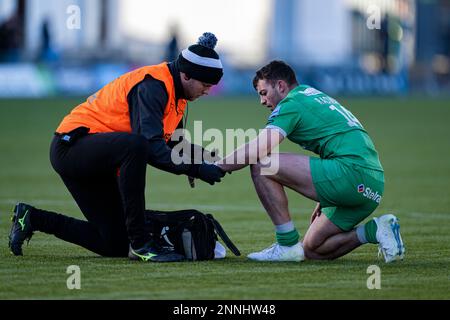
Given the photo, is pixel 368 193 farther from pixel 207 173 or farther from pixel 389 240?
pixel 207 173

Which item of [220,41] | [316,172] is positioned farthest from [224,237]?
[220,41]

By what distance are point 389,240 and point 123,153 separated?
6.79 ft

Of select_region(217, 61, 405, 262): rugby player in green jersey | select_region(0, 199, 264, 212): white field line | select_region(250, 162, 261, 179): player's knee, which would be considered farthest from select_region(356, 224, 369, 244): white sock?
select_region(0, 199, 264, 212): white field line

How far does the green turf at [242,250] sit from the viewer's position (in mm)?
6930

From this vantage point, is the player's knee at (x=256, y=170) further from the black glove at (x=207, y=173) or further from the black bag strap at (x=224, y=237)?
the black bag strap at (x=224, y=237)

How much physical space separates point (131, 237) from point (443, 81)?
4641 centimetres

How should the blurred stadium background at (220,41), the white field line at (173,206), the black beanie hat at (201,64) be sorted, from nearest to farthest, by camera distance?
the black beanie hat at (201,64), the white field line at (173,206), the blurred stadium background at (220,41)

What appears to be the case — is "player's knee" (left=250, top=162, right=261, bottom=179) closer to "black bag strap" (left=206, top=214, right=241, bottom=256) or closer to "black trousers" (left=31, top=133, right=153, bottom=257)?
"black bag strap" (left=206, top=214, right=241, bottom=256)

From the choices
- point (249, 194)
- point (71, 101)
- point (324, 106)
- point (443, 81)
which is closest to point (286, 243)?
point (324, 106)

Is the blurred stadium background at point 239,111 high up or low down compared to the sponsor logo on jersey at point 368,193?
down

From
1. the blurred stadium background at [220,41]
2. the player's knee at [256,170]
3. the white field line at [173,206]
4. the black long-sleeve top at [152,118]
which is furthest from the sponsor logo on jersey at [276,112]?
the blurred stadium background at [220,41]

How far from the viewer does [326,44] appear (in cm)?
4941

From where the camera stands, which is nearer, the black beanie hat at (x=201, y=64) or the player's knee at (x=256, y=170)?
the player's knee at (x=256, y=170)

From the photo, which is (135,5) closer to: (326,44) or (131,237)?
(326,44)
